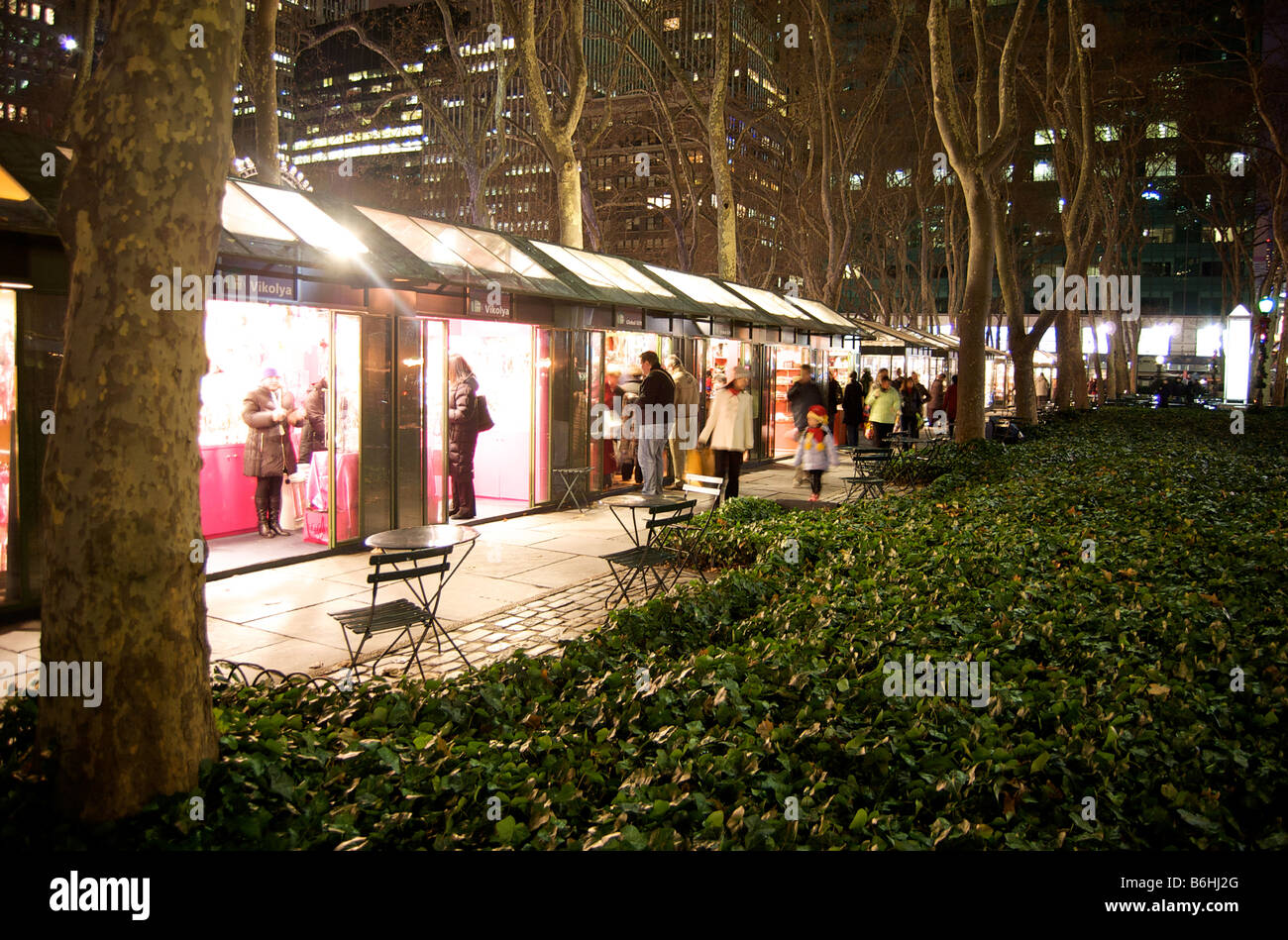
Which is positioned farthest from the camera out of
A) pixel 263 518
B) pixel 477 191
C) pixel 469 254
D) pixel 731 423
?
pixel 477 191

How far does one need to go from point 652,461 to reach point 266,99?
8.96 m

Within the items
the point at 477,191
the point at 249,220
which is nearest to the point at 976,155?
the point at 477,191

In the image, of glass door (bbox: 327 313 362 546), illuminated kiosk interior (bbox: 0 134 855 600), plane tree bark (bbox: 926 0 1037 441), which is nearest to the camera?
illuminated kiosk interior (bbox: 0 134 855 600)

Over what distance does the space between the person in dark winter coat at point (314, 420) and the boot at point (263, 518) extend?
63cm

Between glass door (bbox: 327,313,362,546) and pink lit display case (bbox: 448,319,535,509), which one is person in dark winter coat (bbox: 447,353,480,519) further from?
glass door (bbox: 327,313,362,546)

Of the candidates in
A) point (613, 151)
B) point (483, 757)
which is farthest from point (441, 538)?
point (613, 151)

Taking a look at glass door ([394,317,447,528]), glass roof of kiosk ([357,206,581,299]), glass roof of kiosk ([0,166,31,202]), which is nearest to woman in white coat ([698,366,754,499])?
glass roof of kiosk ([357,206,581,299])

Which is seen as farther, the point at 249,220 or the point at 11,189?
the point at 249,220

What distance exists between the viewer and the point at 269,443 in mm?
10242

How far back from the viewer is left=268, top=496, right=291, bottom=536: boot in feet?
34.5

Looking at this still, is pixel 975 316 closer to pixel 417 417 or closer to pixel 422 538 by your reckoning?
pixel 417 417
